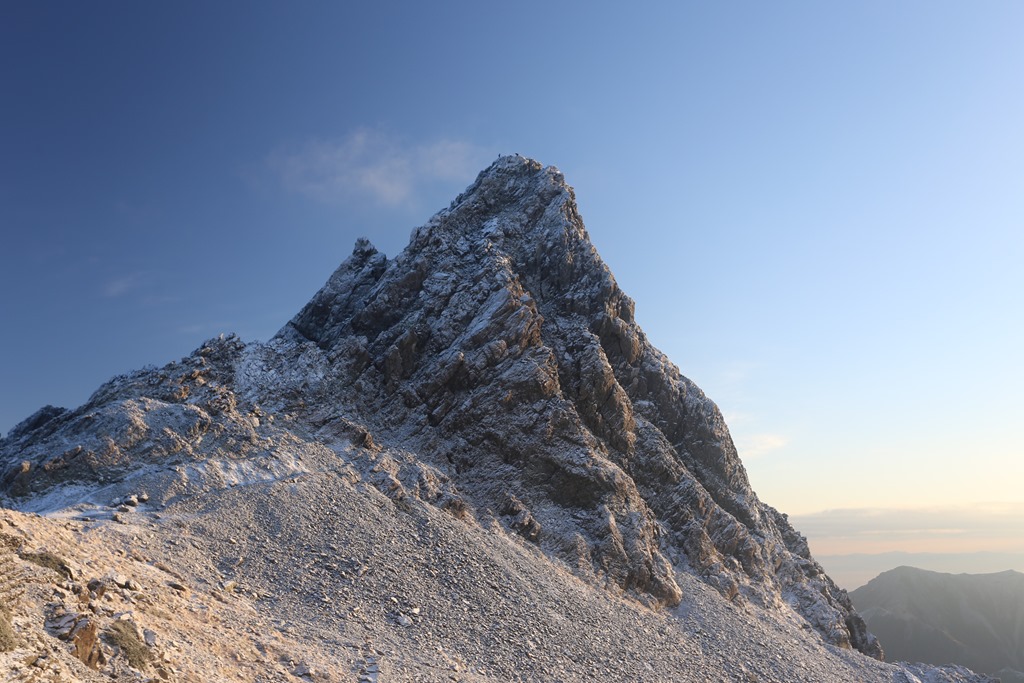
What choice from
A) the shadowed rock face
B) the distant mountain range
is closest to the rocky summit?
the shadowed rock face

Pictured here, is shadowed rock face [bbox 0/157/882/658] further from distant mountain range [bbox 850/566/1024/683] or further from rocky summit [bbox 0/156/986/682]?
distant mountain range [bbox 850/566/1024/683]

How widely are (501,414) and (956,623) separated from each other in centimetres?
18689

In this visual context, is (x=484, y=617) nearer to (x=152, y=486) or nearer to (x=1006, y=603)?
(x=152, y=486)

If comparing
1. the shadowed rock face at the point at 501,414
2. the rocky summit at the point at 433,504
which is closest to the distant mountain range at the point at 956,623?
the rocky summit at the point at 433,504

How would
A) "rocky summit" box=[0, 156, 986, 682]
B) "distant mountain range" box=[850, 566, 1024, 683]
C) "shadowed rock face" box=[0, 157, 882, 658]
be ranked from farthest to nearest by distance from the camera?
"distant mountain range" box=[850, 566, 1024, 683] → "shadowed rock face" box=[0, 157, 882, 658] → "rocky summit" box=[0, 156, 986, 682]

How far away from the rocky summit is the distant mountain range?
374ft

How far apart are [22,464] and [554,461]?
137 feet

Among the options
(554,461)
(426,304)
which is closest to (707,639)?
(554,461)

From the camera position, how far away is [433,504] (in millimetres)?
51969

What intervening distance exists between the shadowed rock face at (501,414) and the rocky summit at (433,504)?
26cm

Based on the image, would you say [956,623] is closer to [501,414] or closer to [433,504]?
[501,414]

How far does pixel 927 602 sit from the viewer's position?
19125cm

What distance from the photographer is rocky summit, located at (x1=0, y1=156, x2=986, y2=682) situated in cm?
2945

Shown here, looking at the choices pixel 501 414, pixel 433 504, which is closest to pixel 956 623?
pixel 501 414
